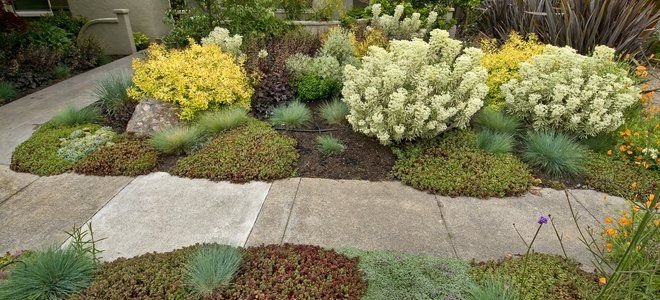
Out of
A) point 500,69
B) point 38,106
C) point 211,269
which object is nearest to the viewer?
A: point 211,269

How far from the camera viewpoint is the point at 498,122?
4.67 m

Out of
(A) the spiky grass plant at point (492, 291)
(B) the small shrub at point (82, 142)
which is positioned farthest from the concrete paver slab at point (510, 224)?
(B) the small shrub at point (82, 142)

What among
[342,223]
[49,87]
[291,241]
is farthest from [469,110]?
[49,87]

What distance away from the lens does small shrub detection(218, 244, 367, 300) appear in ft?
8.02

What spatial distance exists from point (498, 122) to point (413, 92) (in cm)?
122

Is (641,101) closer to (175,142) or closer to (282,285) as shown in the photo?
(282,285)

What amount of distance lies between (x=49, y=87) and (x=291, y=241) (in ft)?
21.9

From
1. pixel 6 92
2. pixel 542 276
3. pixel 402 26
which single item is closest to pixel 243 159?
pixel 542 276

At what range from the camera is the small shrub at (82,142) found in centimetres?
443

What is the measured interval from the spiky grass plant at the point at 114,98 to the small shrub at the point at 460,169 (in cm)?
393

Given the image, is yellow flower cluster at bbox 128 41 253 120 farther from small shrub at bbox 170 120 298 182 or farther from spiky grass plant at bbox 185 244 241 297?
spiky grass plant at bbox 185 244 241 297

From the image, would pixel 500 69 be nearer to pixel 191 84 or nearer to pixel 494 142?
pixel 494 142

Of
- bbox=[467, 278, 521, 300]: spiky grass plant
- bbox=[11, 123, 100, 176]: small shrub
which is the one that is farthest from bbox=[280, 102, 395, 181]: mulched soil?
bbox=[11, 123, 100, 176]: small shrub

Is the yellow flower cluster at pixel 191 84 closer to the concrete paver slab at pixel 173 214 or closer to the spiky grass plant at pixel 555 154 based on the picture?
the concrete paver slab at pixel 173 214
